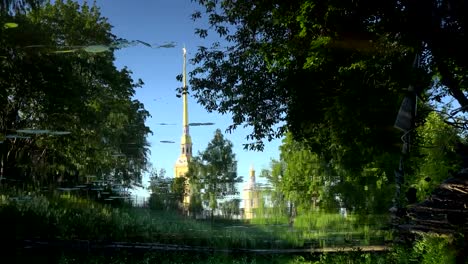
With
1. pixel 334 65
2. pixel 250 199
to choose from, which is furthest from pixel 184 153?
pixel 334 65

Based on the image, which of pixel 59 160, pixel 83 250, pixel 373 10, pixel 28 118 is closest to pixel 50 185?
pixel 59 160

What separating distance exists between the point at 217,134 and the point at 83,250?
6.97 m

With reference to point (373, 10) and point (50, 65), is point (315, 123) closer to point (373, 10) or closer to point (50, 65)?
point (373, 10)

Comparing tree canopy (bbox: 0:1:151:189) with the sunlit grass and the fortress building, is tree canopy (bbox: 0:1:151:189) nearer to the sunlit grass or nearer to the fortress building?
the sunlit grass

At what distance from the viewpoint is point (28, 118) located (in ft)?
42.1

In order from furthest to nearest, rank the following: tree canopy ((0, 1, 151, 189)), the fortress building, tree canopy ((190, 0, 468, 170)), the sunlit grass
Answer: the fortress building, tree canopy ((0, 1, 151, 189)), the sunlit grass, tree canopy ((190, 0, 468, 170))

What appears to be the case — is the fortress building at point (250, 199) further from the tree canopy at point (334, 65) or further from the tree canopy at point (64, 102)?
the tree canopy at point (334, 65)

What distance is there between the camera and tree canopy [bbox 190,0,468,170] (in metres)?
4.38

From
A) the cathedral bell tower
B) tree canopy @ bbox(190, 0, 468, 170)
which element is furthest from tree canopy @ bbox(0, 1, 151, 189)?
tree canopy @ bbox(190, 0, 468, 170)

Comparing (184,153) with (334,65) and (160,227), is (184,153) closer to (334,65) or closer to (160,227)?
(160,227)

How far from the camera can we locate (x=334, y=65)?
5438 mm

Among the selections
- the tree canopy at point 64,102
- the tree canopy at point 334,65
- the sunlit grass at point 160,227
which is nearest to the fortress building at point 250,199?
the sunlit grass at point 160,227

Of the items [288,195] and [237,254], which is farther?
[288,195]

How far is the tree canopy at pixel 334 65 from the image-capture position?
4375 millimetres
